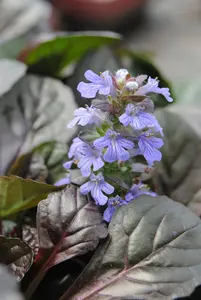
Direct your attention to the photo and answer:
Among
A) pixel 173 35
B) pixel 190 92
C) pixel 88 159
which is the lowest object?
pixel 173 35

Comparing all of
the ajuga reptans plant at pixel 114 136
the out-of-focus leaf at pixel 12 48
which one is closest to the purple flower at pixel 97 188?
the ajuga reptans plant at pixel 114 136

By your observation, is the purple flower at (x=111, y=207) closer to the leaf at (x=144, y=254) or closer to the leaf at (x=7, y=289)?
the leaf at (x=144, y=254)

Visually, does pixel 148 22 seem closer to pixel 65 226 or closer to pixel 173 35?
pixel 173 35

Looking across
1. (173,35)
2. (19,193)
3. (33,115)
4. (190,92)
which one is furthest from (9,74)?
(173,35)

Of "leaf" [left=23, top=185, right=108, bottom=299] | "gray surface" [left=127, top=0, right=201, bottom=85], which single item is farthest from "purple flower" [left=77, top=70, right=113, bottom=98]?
"gray surface" [left=127, top=0, right=201, bottom=85]

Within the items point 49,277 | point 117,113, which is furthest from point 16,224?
point 117,113

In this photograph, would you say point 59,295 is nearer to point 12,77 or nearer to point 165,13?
point 12,77

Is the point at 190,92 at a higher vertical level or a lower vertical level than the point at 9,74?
lower
